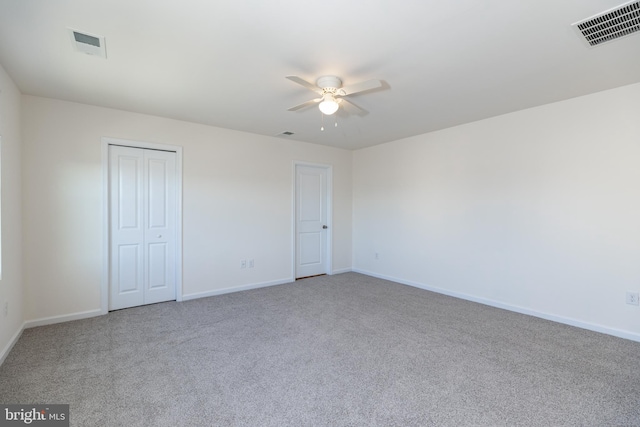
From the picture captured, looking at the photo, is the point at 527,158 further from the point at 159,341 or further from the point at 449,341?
the point at 159,341

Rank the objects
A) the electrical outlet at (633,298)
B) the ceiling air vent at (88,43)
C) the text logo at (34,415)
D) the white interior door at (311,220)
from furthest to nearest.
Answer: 1. the white interior door at (311,220)
2. the electrical outlet at (633,298)
3. the ceiling air vent at (88,43)
4. the text logo at (34,415)

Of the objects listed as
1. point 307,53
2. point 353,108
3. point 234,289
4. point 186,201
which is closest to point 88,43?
point 307,53

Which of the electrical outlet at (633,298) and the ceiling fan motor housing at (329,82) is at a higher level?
the ceiling fan motor housing at (329,82)

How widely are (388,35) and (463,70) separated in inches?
36.3

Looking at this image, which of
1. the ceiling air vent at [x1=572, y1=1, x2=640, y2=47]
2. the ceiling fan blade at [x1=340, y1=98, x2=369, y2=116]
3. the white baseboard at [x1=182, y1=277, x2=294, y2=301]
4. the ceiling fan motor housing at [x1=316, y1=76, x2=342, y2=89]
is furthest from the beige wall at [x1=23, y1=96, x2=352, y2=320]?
the ceiling air vent at [x1=572, y1=1, x2=640, y2=47]

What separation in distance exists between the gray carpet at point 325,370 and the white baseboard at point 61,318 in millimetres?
121

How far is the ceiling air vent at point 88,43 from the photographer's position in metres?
2.10

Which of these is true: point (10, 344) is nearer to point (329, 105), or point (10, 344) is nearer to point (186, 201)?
point (186, 201)

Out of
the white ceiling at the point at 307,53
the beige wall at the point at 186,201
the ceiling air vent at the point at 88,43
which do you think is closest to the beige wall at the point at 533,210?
the white ceiling at the point at 307,53

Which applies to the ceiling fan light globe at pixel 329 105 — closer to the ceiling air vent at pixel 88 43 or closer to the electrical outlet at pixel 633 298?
the ceiling air vent at pixel 88 43

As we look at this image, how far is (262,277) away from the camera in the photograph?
193 inches

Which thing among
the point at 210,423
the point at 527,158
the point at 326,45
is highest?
the point at 326,45

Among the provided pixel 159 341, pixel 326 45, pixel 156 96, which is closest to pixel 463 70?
pixel 326 45

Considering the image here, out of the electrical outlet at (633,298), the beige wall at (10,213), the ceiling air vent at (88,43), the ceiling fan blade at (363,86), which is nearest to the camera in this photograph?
the ceiling air vent at (88,43)
